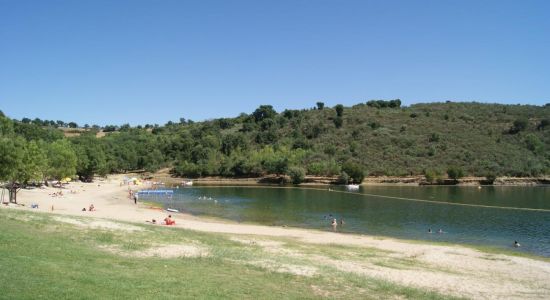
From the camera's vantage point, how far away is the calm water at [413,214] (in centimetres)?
4900

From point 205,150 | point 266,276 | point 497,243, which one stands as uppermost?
point 205,150

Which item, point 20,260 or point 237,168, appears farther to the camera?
point 237,168

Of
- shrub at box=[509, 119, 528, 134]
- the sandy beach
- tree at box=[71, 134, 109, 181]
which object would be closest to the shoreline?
tree at box=[71, 134, 109, 181]

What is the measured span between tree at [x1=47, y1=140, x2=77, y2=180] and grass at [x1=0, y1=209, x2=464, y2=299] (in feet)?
227

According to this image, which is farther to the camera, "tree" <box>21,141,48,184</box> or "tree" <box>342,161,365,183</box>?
"tree" <box>342,161,365,183</box>

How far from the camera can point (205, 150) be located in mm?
165000

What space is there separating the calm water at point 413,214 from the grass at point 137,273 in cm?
2719

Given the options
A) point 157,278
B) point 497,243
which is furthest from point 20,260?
point 497,243

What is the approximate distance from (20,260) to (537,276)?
29609mm

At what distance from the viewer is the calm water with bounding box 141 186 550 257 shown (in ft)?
161

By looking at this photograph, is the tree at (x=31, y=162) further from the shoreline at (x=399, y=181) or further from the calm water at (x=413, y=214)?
the shoreline at (x=399, y=181)

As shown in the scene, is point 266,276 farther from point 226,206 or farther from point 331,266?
point 226,206

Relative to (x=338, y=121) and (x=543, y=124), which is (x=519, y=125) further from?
(x=338, y=121)

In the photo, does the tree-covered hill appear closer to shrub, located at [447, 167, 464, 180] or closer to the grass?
shrub, located at [447, 167, 464, 180]
